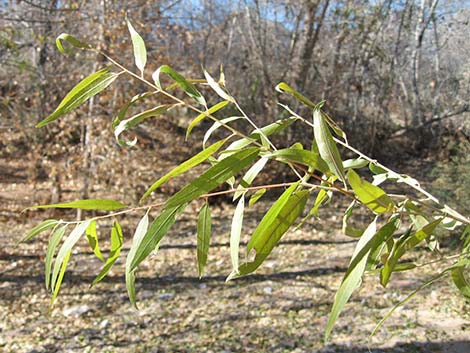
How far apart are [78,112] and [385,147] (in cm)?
461

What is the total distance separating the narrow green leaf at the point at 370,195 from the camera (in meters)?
0.47

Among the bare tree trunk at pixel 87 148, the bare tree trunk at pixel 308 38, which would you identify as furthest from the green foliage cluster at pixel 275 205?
the bare tree trunk at pixel 308 38

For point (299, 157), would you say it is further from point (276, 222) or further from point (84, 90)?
point (84, 90)

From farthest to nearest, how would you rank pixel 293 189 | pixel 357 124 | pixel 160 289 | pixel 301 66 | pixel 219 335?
1. pixel 357 124
2. pixel 301 66
3. pixel 160 289
4. pixel 219 335
5. pixel 293 189

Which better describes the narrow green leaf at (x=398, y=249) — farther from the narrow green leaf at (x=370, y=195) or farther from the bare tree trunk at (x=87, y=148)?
the bare tree trunk at (x=87, y=148)

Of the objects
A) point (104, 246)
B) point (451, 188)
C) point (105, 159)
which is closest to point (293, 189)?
point (451, 188)

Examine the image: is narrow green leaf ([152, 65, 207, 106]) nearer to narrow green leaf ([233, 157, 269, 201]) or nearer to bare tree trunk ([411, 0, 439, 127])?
narrow green leaf ([233, 157, 269, 201])

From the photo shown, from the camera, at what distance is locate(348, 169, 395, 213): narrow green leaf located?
A: 474 millimetres

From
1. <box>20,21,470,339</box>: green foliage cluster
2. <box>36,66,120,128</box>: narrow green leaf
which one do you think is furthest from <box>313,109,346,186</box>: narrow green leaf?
<box>36,66,120,128</box>: narrow green leaf

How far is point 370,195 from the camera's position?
1.60 ft

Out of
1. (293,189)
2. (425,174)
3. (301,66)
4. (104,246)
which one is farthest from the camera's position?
(425,174)

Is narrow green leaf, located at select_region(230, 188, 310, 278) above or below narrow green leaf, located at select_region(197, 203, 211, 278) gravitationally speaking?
above

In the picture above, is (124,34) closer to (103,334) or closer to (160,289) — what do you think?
(160,289)

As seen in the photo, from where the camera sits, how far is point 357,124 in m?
7.07
